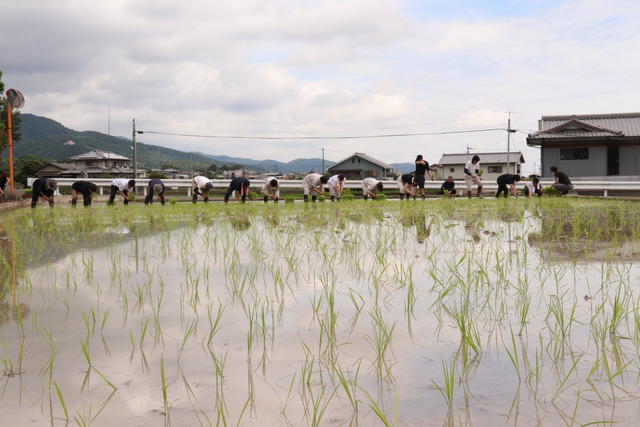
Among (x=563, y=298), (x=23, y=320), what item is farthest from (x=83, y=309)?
(x=563, y=298)

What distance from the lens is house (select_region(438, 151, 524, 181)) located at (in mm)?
55188

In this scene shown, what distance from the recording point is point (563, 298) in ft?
11.2

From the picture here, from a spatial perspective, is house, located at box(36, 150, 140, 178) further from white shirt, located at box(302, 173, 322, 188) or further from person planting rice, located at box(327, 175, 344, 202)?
person planting rice, located at box(327, 175, 344, 202)

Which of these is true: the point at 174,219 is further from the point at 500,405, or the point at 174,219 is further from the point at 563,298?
the point at 500,405

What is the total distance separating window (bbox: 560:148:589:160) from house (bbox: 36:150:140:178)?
51627 mm

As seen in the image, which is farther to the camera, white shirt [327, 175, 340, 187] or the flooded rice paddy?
white shirt [327, 175, 340, 187]

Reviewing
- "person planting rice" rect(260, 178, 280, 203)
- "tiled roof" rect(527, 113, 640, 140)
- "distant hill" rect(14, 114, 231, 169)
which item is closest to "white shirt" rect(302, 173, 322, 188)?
"person planting rice" rect(260, 178, 280, 203)

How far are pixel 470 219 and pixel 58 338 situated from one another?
837 cm

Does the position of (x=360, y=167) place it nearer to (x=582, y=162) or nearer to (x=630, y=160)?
(x=582, y=162)

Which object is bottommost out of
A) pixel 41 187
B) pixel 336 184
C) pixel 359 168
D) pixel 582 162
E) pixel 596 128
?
pixel 41 187

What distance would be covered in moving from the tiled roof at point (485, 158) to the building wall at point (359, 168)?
25.9 ft

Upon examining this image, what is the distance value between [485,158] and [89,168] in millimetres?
54149

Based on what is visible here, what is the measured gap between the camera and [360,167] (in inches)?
2381

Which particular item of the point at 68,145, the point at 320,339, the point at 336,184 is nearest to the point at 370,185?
the point at 336,184
